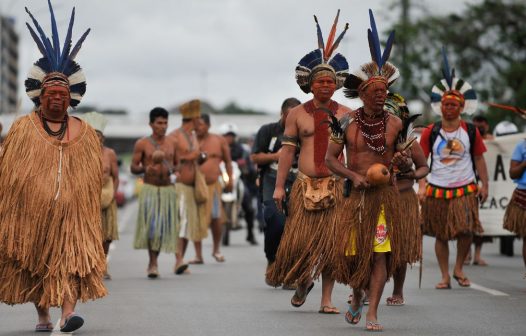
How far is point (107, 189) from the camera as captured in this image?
16422 mm

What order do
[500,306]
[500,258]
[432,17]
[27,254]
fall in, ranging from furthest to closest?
1. [432,17]
2. [500,258]
3. [500,306]
4. [27,254]

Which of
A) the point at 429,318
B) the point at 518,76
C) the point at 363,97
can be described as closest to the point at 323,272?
the point at 429,318

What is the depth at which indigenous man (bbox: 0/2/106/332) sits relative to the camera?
410 inches

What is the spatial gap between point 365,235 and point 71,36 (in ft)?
9.07

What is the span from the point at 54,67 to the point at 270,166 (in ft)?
14.8

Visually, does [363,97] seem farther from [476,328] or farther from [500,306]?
[500,306]

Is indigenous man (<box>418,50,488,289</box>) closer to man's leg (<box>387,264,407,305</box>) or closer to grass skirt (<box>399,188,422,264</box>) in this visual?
man's leg (<box>387,264,407,305</box>)

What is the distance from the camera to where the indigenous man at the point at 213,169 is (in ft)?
63.9

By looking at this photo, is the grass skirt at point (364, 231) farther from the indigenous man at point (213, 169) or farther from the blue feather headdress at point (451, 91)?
the indigenous man at point (213, 169)

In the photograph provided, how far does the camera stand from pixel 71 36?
1081 cm

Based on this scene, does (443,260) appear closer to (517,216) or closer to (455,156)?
(517,216)

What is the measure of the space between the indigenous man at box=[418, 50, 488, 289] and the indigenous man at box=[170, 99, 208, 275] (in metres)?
3.89

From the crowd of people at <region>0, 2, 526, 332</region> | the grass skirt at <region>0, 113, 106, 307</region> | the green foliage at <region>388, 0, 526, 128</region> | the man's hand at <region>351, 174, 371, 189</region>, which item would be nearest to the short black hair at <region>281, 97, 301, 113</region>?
the crowd of people at <region>0, 2, 526, 332</region>

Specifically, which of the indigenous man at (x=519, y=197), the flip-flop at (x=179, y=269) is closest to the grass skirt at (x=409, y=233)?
the indigenous man at (x=519, y=197)
